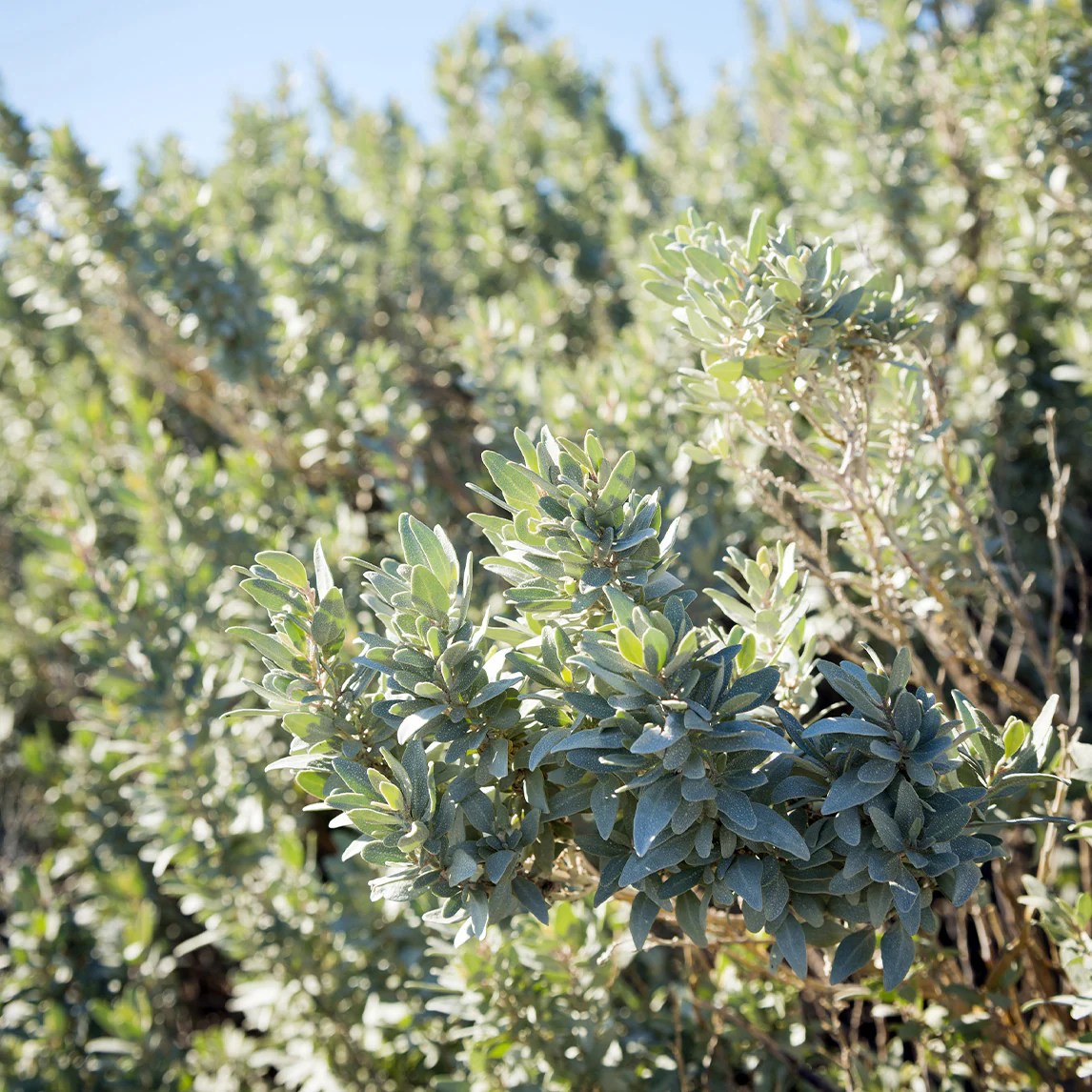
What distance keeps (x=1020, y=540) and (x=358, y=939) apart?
3352mm

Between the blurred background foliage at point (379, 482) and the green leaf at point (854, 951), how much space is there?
464 mm

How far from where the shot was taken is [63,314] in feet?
14.9

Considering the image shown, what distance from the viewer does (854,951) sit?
1582mm

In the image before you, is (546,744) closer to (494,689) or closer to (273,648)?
(494,689)

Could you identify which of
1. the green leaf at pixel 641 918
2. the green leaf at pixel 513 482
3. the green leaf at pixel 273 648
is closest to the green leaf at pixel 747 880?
the green leaf at pixel 641 918

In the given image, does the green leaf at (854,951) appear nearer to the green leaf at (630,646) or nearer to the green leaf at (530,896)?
the green leaf at (530,896)

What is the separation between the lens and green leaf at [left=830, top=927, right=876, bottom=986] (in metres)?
1.57

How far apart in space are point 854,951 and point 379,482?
9.84 feet

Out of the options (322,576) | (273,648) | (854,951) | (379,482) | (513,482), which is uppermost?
(379,482)

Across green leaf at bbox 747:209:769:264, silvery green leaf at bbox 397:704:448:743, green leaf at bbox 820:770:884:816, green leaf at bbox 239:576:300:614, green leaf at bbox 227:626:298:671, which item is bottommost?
green leaf at bbox 820:770:884:816

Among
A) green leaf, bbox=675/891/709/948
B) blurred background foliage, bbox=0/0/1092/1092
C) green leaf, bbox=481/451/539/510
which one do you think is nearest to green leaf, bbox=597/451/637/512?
green leaf, bbox=481/451/539/510

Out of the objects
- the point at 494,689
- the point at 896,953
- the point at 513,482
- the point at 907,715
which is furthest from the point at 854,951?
the point at 513,482

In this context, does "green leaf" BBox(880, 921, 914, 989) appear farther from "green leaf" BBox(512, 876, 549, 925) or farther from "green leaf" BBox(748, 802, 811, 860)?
"green leaf" BBox(512, 876, 549, 925)

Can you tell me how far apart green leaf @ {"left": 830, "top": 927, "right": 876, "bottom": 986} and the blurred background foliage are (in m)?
0.46
